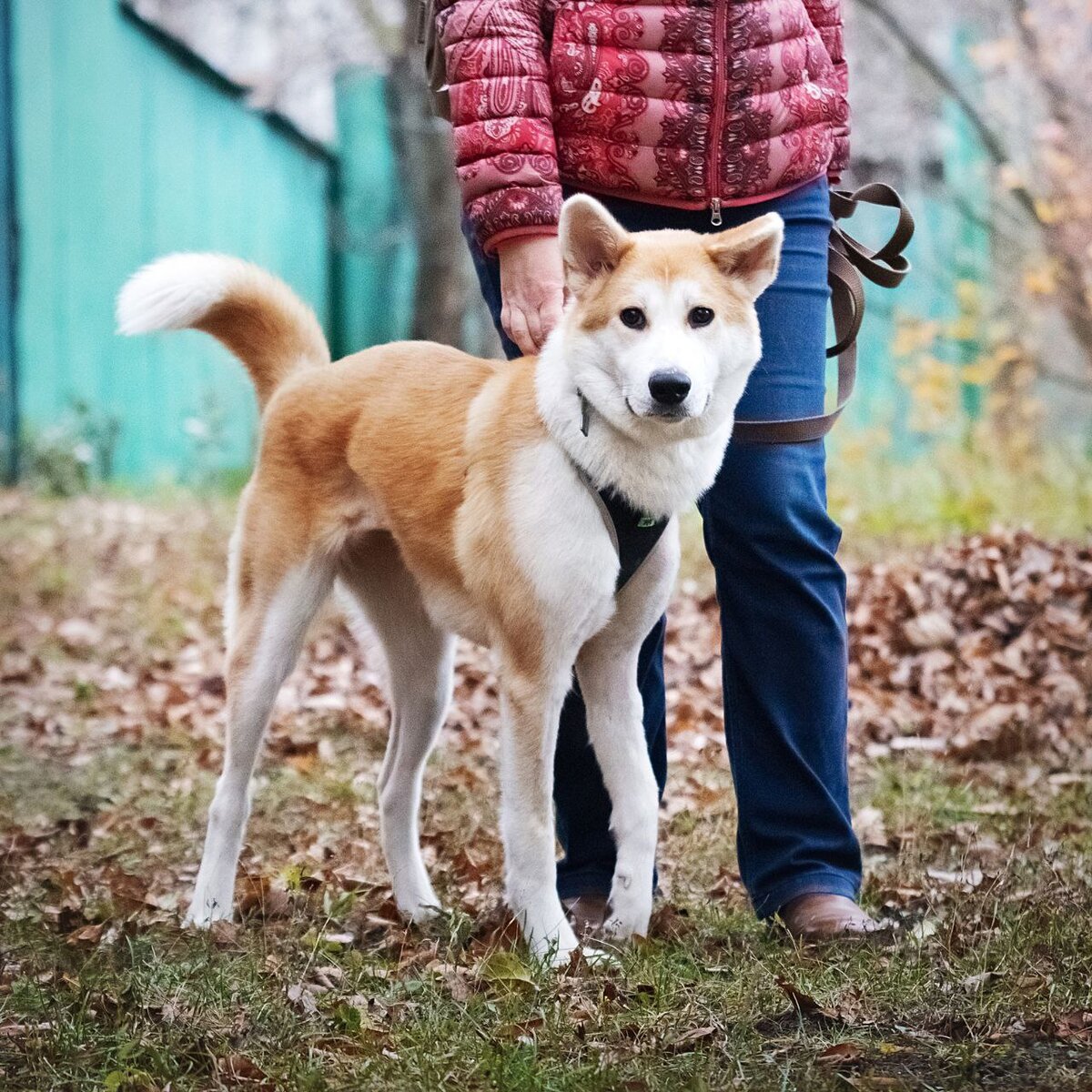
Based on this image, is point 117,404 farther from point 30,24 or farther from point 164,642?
point 164,642

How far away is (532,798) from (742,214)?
1.19m

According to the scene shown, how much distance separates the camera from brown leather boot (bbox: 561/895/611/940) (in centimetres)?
310

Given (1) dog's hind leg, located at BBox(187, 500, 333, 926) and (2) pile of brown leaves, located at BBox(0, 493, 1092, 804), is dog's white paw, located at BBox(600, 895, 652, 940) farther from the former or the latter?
(2) pile of brown leaves, located at BBox(0, 493, 1092, 804)

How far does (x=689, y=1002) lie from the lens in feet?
8.02

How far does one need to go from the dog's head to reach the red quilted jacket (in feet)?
0.65

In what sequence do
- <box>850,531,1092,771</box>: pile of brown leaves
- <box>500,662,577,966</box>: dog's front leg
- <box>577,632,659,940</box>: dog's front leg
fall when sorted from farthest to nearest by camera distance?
1. <box>850,531,1092,771</box>: pile of brown leaves
2. <box>577,632,659,940</box>: dog's front leg
3. <box>500,662,577,966</box>: dog's front leg

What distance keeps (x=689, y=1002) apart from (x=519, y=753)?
0.57 meters

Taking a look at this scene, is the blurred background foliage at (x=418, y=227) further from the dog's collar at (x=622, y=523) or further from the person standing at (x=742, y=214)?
the dog's collar at (x=622, y=523)

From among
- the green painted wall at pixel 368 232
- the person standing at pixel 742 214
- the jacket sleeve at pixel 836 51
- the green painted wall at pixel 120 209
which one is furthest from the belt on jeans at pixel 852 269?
the green painted wall at pixel 368 232

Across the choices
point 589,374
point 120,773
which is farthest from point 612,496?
point 120,773

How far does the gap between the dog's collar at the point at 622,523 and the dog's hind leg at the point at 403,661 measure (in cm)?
64

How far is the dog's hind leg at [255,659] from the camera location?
10.4ft

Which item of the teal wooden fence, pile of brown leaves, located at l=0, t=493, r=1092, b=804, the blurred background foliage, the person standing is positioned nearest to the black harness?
the person standing

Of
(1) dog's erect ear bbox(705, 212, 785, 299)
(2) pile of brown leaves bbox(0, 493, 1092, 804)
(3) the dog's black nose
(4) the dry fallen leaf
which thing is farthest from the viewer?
(2) pile of brown leaves bbox(0, 493, 1092, 804)
